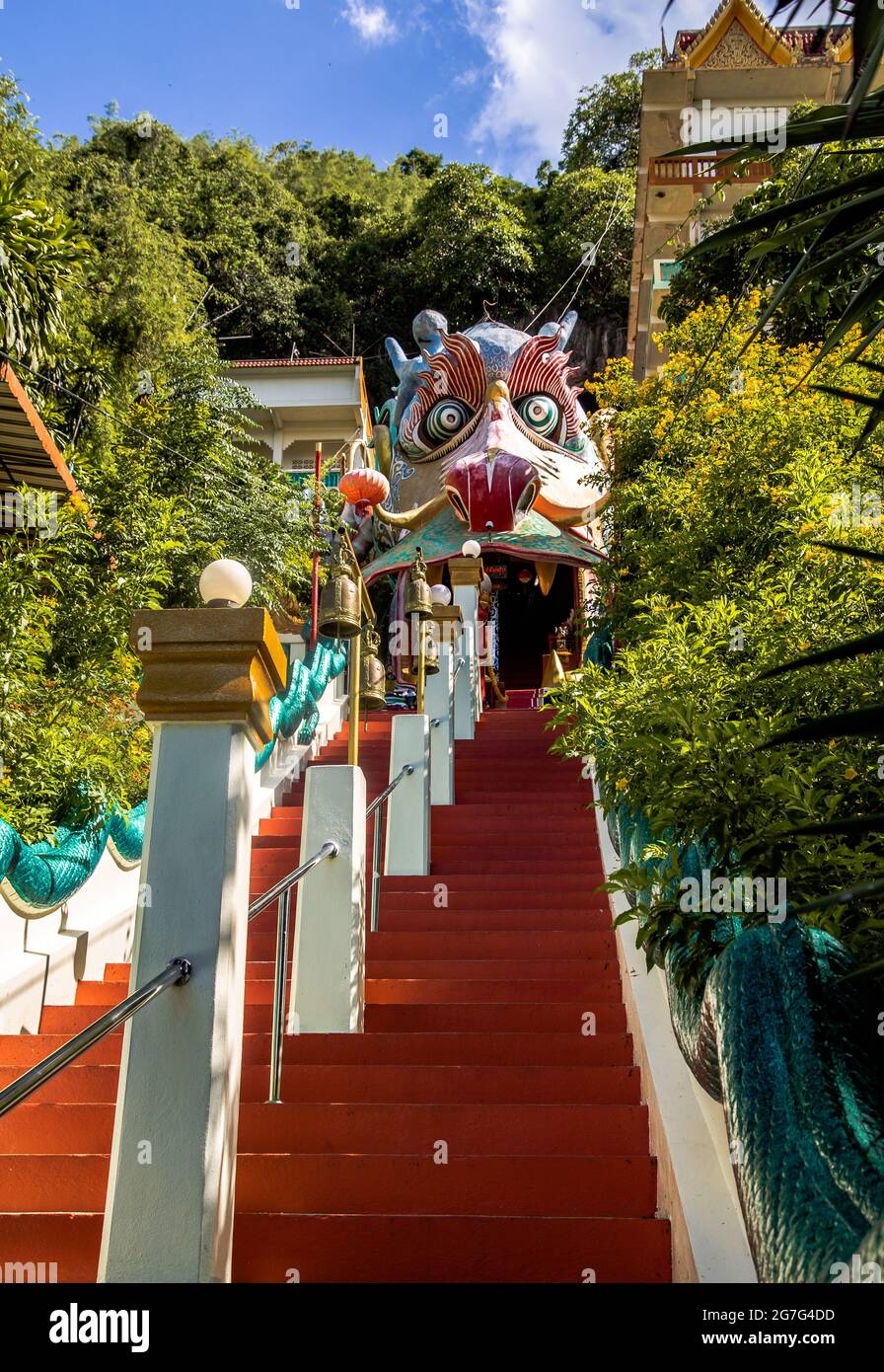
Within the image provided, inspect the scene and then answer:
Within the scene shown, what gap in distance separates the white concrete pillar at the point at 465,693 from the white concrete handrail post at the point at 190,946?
821 cm

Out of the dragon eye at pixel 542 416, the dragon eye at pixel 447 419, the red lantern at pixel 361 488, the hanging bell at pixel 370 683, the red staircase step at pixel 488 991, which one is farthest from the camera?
the dragon eye at pixel 447 419

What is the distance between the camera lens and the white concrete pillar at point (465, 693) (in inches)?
458

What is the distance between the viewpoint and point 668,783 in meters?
3.70

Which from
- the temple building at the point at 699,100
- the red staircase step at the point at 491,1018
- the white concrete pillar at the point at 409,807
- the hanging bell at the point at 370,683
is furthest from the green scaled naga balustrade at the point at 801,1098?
the temple building at the point at 699,100

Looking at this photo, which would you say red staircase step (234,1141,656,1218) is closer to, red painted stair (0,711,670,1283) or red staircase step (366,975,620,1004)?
red painted stair (0,711,670,1283)

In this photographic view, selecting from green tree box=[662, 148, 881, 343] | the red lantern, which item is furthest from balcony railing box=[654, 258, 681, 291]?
the red lantern

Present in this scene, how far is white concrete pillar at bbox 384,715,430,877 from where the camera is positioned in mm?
7543

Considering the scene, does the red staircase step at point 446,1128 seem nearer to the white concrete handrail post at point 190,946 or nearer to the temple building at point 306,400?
the white concrete handrail post at point 190,946

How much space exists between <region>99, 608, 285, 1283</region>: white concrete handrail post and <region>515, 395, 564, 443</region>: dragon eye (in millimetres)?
15323

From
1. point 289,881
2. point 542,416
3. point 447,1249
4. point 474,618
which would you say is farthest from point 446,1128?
point 542,416

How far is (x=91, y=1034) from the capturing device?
2.62m

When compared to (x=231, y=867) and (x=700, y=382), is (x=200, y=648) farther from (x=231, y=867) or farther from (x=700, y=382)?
(x=700, y=382)
